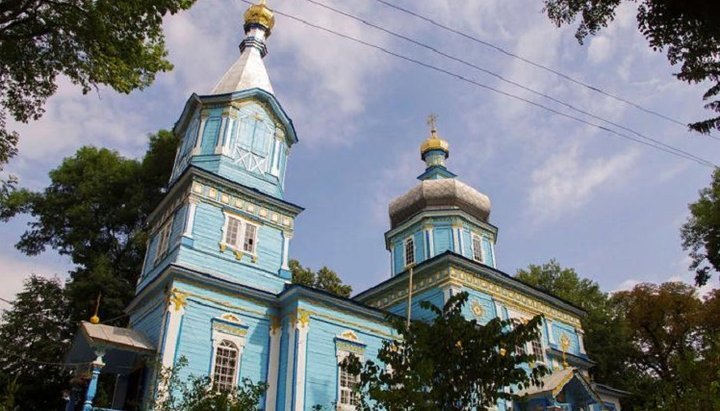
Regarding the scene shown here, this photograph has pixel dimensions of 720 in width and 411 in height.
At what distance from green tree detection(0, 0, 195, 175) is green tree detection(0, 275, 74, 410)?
1226cm

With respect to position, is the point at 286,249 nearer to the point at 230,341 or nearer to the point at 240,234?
the point at 240,234

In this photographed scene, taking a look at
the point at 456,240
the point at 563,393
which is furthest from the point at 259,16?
the point at 563,393

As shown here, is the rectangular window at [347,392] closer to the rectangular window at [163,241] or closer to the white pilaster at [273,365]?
the white pilaster at [273,365]

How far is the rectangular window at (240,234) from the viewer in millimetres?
17719

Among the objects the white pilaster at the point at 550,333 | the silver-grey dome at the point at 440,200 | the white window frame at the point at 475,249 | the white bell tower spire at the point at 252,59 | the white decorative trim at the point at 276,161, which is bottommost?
the white pilaster at the point at 550,333

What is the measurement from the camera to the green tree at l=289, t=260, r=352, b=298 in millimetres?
31047

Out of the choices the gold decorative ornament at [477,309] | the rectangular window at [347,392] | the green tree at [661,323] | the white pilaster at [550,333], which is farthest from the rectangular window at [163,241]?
the green tree at [661,323]

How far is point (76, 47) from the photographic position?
10281 mm

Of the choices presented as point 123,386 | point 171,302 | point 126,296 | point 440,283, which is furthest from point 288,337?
point 126,296

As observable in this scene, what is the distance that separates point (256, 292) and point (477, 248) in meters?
11.6

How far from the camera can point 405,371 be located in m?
7.39

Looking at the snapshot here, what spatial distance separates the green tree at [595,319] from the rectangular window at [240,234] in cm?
1823

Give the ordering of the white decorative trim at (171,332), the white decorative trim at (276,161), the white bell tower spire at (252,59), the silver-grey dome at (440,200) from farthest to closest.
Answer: the silver-grey dome at (440,200)
the white bell tower spire at (252,59)
the white decorative trim at (276,161)
the white decorative trim at (171,332)

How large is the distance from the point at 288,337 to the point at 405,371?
9.65m
